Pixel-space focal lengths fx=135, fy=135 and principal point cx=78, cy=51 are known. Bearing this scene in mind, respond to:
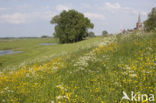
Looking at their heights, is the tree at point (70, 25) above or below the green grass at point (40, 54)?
above

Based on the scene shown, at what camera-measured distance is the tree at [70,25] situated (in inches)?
2227

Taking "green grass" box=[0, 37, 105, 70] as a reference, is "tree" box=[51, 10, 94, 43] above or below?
above

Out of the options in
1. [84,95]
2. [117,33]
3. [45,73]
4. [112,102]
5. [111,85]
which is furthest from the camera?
[117,33]

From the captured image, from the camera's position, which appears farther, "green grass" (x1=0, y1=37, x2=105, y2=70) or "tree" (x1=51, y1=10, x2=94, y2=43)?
"tree" (x1=51, y1=10, x2=94, y2=43)

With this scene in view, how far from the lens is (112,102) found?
3.56 metres

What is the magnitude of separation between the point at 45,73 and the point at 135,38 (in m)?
7.97

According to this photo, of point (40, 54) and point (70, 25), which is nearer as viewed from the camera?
point (40, 54)

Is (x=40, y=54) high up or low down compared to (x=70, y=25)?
down

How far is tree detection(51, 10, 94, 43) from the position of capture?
2227 inches

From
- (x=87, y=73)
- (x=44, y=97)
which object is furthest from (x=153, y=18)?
(x=44, y=97)

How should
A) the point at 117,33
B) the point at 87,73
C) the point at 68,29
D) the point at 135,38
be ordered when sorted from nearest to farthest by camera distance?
1. the point at 87,73
2. the point at 135,38
3. the point at 117,33
4. the point at 68,29

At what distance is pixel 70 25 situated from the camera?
189 ft

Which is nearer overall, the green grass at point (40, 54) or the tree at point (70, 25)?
the green grass at point (40, 54)

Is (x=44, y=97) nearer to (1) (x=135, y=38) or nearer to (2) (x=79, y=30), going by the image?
(1) (x=135, y=38)
